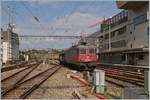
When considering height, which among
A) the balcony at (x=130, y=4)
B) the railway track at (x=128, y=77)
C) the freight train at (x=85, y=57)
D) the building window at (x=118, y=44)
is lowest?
the railway track at (x=128, y=77)

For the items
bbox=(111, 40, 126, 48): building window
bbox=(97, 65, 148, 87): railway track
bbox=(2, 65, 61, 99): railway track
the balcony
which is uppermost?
the balcony

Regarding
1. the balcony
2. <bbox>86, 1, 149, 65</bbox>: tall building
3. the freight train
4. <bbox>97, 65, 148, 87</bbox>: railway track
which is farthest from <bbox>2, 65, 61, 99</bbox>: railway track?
the balcony

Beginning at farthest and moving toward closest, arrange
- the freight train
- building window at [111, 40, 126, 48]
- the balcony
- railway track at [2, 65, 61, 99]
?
1. building window at [111, 40, 126, 48]
2. the balcony
3. the freight train
4. railway track at [2, 65, 61, 99]

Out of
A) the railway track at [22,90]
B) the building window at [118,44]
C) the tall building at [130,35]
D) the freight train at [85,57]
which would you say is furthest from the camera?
the building window at [118,44]

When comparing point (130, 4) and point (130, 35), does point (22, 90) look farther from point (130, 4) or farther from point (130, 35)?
point (130, 35)

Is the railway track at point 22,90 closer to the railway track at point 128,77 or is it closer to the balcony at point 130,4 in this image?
the railway track at point 128,77

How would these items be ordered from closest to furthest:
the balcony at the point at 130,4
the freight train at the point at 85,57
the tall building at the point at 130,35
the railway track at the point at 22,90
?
the railway track at the point at 22,90 < the freight train at the point at 85,57 < the tall building at the point at 130,35 < the balcony at the point at 130,4

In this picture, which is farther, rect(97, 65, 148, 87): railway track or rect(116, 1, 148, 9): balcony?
rect(116, 1, 148, 9): balcony

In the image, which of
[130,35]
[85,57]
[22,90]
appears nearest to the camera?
[22,90]

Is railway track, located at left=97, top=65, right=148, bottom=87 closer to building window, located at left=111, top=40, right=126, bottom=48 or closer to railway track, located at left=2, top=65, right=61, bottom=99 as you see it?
railway track, located at left=2, top=65, right=61, bottom=99

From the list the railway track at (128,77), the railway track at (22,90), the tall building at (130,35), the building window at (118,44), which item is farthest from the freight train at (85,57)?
the building window at (118,44)

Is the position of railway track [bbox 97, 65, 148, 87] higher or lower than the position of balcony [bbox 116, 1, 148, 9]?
lower

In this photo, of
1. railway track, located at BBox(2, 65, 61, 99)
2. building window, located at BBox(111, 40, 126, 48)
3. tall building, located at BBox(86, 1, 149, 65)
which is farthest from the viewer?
building window, located at BBox(111, 40, 126, 48)

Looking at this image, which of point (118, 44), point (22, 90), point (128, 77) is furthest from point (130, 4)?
point (22, 90)
